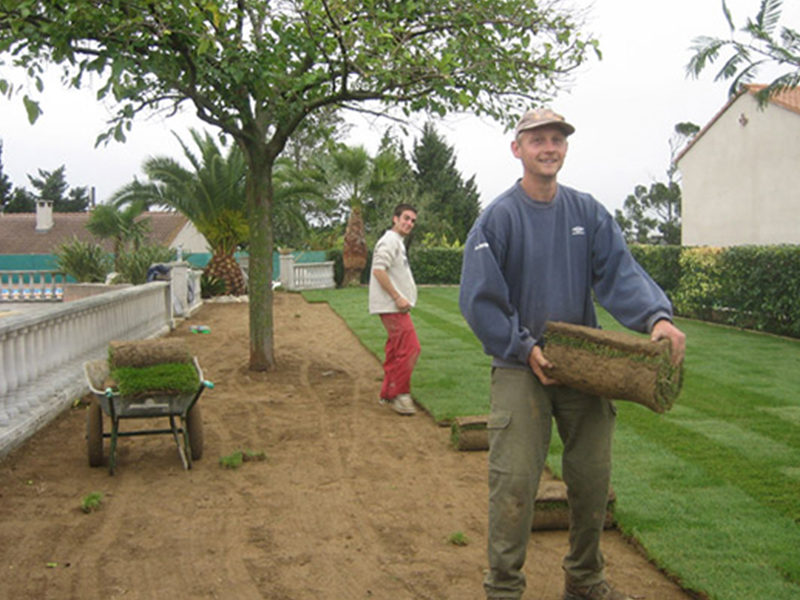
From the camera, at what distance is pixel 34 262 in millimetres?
43094

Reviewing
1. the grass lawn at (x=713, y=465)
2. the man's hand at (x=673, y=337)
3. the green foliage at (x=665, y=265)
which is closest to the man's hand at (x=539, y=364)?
the man's hand at (x=673, y=337)

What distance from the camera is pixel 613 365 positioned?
336 cm

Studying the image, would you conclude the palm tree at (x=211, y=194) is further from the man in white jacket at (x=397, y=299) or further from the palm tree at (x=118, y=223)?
the man in white jacket at (x=397, y=299)

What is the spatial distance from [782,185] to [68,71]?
69.2 feet

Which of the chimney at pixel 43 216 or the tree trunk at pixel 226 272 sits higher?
the chimney at pixel 43 216

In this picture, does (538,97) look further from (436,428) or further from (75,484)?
(75,484)

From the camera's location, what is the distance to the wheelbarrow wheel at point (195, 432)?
21.3 ft

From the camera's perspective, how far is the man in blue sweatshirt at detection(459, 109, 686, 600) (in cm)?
351

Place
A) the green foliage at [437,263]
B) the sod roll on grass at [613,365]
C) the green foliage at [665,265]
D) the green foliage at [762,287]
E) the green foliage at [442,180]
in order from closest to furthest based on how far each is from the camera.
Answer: the sod roll on grass at [613,365]
the green foliage at [762,287]
the green foliage at [665,265]
the green foliage at [437,263]
the green foliage at [442,180]

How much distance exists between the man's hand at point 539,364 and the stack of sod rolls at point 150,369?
3.35 metres

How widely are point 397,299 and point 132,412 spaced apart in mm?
2824

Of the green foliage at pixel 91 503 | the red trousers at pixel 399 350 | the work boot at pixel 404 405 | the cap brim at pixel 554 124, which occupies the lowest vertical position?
the green foliage at pixel 91 503

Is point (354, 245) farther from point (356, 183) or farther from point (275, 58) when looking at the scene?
point (275, 58)

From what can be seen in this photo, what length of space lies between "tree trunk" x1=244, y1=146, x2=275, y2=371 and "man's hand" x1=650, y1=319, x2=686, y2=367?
7.60 meters
